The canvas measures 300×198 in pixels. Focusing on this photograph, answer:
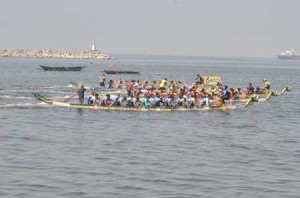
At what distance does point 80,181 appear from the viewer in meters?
24.6

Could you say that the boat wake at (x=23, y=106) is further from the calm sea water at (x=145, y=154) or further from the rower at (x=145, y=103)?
the rower at (x=145, y=103)

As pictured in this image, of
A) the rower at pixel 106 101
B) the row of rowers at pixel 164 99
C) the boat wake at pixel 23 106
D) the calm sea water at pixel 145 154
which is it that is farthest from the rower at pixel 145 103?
the boat wake at pixel 23 106

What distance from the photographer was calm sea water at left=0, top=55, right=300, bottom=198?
78.4 feet

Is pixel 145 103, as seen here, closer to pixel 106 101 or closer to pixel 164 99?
pixel 164 99

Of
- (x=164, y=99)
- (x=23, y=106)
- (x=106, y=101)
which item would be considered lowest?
(x=23, y=106)

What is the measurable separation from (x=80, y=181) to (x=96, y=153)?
6.07m

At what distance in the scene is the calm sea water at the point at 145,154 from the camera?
23.9 metres

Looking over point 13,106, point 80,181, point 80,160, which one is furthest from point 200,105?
point 80,181

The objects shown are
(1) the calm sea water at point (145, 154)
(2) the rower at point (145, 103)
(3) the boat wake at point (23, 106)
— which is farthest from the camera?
(3) the boat wake at point (23, 106)

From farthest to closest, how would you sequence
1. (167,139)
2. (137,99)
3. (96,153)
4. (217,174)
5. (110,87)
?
1. (110,87)
2. (137,99)
3. (167,139)
4. (96,153)
5. (217,174)

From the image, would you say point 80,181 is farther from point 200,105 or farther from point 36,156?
point 200,105

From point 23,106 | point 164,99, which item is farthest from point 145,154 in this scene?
point 23,106

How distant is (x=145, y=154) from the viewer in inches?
1209

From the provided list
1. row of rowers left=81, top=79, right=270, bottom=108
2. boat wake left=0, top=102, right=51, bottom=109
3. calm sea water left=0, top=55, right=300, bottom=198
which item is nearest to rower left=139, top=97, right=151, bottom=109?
row of rowers left=81, top=79, right=270, bottom=108
